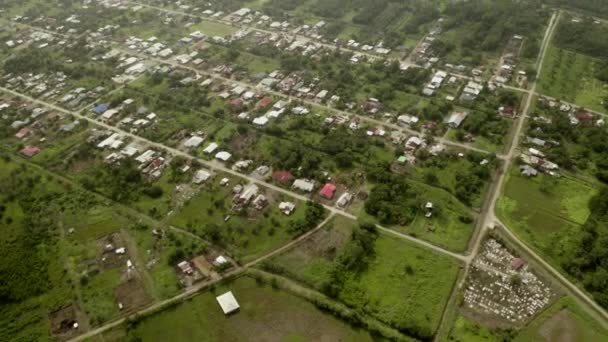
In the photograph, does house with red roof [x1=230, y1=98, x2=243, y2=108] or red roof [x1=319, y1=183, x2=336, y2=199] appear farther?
house with red roof [x1=230, y1=98, x2=243, y2=108]

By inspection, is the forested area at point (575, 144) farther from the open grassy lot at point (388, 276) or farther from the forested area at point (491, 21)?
the open grassy lot at point (388, 276)

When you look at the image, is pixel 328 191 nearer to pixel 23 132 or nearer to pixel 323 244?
pixel 323 244

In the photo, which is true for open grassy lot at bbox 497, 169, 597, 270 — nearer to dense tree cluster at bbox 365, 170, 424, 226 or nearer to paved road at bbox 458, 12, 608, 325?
paved road at bbox 458, 12, 608, 325

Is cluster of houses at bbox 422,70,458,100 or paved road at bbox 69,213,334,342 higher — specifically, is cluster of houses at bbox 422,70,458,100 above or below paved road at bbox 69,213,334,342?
above

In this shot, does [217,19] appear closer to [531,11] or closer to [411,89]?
[411,89]

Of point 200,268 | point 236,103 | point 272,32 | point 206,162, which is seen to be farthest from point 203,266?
point 272,32

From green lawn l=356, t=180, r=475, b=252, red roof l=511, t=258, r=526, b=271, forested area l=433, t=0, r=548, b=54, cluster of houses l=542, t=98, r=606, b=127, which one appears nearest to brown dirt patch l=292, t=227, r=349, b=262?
green lawn l=356, t=180, r=475, b=252
